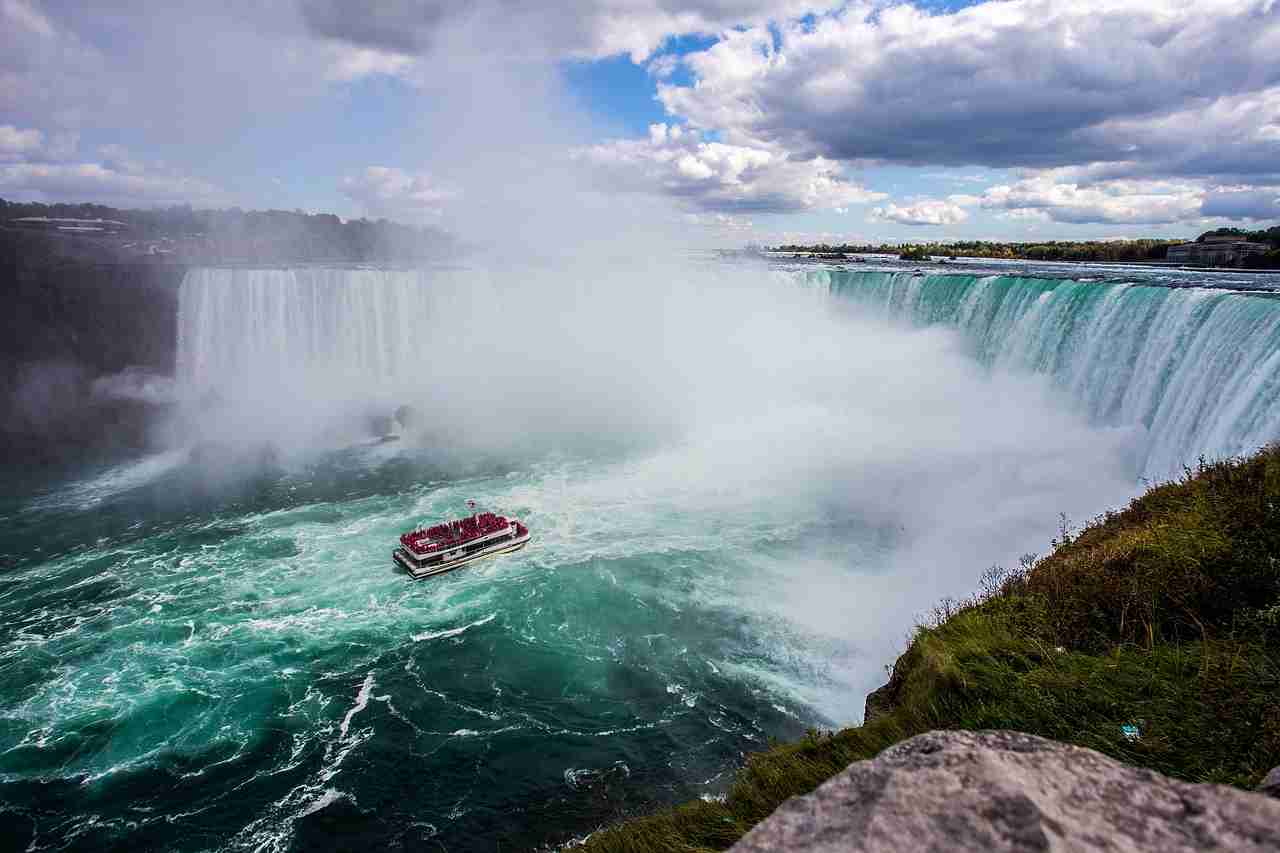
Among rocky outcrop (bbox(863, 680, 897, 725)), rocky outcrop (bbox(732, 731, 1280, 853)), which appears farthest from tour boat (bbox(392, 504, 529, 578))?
rocky outcrop (bbox(732, 731, 1280, 853))

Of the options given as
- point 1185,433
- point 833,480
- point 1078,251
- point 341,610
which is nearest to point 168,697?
point 341,610

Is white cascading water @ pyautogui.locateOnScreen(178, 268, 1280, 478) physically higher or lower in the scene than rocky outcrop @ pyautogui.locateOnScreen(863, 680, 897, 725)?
higher

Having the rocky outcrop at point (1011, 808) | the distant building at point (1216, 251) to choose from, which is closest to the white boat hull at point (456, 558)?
the rocky outcrop at point (1011, 808)

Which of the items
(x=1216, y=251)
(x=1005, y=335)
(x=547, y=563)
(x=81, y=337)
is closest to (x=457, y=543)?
(x=547, y=563)

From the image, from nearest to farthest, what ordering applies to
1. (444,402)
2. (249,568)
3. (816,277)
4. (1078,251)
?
(249,568) → (444,402) → (816,277) → (1078,251)

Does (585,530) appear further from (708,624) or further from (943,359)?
(943,359)

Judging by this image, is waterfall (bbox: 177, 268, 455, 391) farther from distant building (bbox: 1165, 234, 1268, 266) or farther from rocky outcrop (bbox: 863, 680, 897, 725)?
distant building (bbox: 1165, 234, 1268, 266)

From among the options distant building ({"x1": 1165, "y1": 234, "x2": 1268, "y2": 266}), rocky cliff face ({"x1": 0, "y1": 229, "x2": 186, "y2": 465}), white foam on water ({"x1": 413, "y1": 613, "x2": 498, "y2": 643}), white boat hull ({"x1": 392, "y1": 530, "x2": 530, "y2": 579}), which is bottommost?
white foam on water ({"x1": 413, "y1": 613, "x2": 498, "y2": 643})
